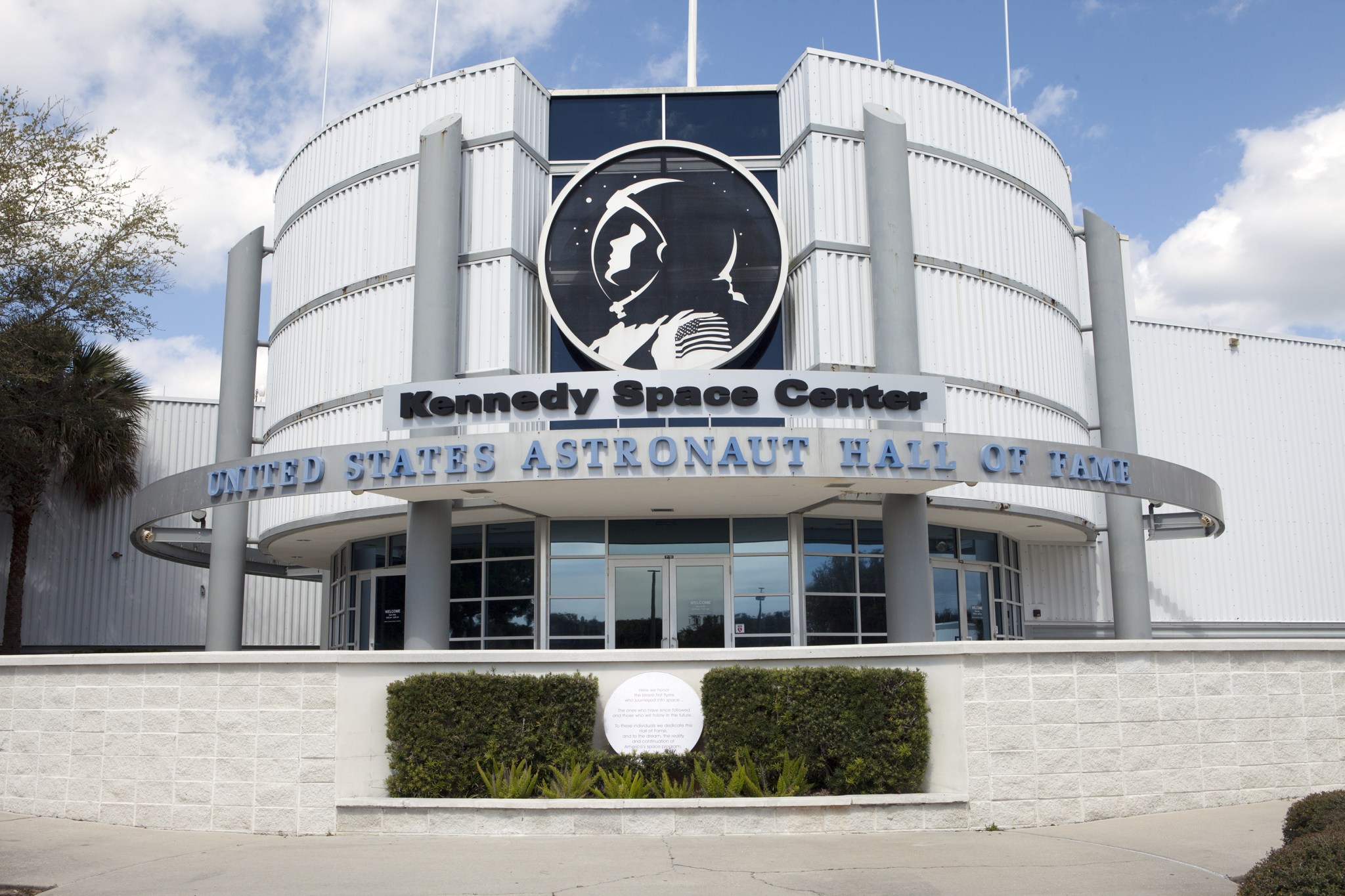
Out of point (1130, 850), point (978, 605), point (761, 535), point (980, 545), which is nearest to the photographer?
point (1130, 850)

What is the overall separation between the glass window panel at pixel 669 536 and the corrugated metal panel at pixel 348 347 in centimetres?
483

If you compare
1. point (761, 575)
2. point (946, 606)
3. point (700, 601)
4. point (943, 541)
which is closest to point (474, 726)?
point (700, 601)

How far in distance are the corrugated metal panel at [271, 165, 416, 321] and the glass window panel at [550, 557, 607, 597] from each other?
21.0ft

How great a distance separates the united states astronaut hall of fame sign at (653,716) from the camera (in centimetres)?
1241

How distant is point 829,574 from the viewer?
827 inches

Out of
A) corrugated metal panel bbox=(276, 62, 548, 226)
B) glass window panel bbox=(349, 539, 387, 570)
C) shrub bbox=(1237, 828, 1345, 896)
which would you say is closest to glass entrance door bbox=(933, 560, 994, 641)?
glass window panel bbox=(349, 539, 387, 570)

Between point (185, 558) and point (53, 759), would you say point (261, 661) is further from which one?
point (185, 558)

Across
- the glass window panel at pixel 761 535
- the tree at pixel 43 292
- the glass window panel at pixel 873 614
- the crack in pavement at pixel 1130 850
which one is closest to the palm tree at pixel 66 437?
the tree at pixel 43 292

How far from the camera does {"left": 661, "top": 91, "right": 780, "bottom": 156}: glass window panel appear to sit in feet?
73.3

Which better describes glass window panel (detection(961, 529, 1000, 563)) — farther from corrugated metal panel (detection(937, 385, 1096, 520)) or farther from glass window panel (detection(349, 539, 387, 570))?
glass window panel (detection(349, 539, 387, 570))

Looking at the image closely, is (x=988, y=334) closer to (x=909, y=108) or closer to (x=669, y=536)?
(x=909, y=108)

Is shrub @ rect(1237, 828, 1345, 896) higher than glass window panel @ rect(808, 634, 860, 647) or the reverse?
the reverse

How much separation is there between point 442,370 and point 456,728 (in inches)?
366

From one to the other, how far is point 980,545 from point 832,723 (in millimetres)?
12432
